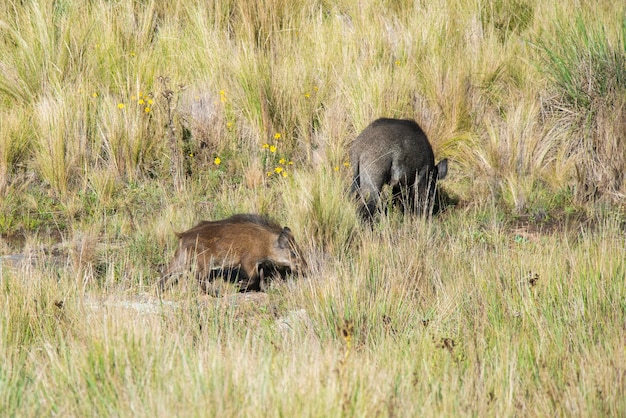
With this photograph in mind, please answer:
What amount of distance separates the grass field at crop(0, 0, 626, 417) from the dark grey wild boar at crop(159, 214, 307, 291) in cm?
23

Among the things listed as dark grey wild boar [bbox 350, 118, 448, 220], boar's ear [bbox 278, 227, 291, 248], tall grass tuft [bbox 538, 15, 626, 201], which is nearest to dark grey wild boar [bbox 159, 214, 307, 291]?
boar's ear [bbox 278, 227, 291, 248]

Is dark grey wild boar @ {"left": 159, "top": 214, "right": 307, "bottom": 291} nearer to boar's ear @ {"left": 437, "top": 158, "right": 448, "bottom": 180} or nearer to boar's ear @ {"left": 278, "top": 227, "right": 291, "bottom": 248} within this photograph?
boar's ear @ {"left": 278, "top": 227, "right": 291, "bottom": 248}

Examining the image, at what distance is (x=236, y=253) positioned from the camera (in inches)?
253

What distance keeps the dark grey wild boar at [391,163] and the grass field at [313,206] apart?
0.26 metres

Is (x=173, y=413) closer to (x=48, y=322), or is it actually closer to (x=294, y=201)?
(x=48, y=322)

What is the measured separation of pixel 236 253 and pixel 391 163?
7.20 feet

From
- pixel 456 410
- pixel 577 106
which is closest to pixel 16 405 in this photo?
pixel 456 410

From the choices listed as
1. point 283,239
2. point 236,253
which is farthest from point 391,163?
point 236,253

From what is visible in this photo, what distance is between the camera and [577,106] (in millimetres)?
8992

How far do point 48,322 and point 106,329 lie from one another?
1.23 meters

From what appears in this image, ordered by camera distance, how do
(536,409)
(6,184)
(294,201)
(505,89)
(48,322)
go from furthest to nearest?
(505,89) → (6,184) → (294,201) → (48,322) → (536,409)

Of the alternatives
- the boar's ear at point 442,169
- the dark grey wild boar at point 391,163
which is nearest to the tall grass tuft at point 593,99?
the boar's ear at point 442,169

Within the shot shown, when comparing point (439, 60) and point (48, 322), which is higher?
point (439, 60)

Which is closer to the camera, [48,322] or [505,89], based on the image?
[48,322]
